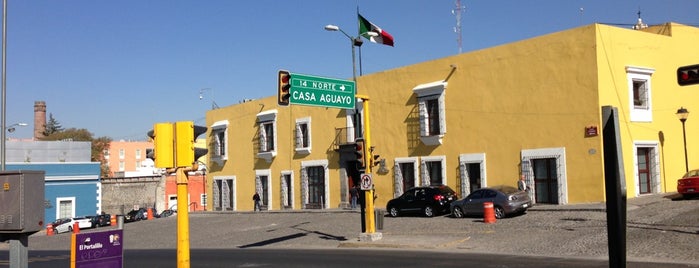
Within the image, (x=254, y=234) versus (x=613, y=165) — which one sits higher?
(x=613, y=165)

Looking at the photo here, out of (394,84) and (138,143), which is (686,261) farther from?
(138,143)

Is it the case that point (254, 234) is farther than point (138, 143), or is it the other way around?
point (138, 143)

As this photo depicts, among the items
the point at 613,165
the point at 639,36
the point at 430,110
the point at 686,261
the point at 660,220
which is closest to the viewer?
the point at 613,165

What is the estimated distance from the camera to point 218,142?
5153 cm

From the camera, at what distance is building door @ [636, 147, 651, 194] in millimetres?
28969

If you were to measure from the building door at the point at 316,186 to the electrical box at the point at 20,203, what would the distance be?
35181 mm

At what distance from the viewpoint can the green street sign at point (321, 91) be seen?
20047 millimetres

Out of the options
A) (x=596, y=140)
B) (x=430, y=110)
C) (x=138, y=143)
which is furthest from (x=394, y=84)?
(x=138, y=143)

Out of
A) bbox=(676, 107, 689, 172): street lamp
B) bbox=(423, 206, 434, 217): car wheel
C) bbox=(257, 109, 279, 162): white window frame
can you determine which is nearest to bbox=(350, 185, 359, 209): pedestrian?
bbox=(423, 206, 434, 217): car wheel

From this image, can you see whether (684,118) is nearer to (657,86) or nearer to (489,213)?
(657,86)

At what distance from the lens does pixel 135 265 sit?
59.8 ft

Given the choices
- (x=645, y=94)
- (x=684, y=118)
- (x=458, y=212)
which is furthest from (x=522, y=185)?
(x=684, y=118)

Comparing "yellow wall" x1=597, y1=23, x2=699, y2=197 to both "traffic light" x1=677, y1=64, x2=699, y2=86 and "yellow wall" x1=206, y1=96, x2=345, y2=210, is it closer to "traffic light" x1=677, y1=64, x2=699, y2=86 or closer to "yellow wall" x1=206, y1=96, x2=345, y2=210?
"yellow wall" x1=206, y1=96, x2=345, y2=210

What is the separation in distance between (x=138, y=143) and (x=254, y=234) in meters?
84.4
